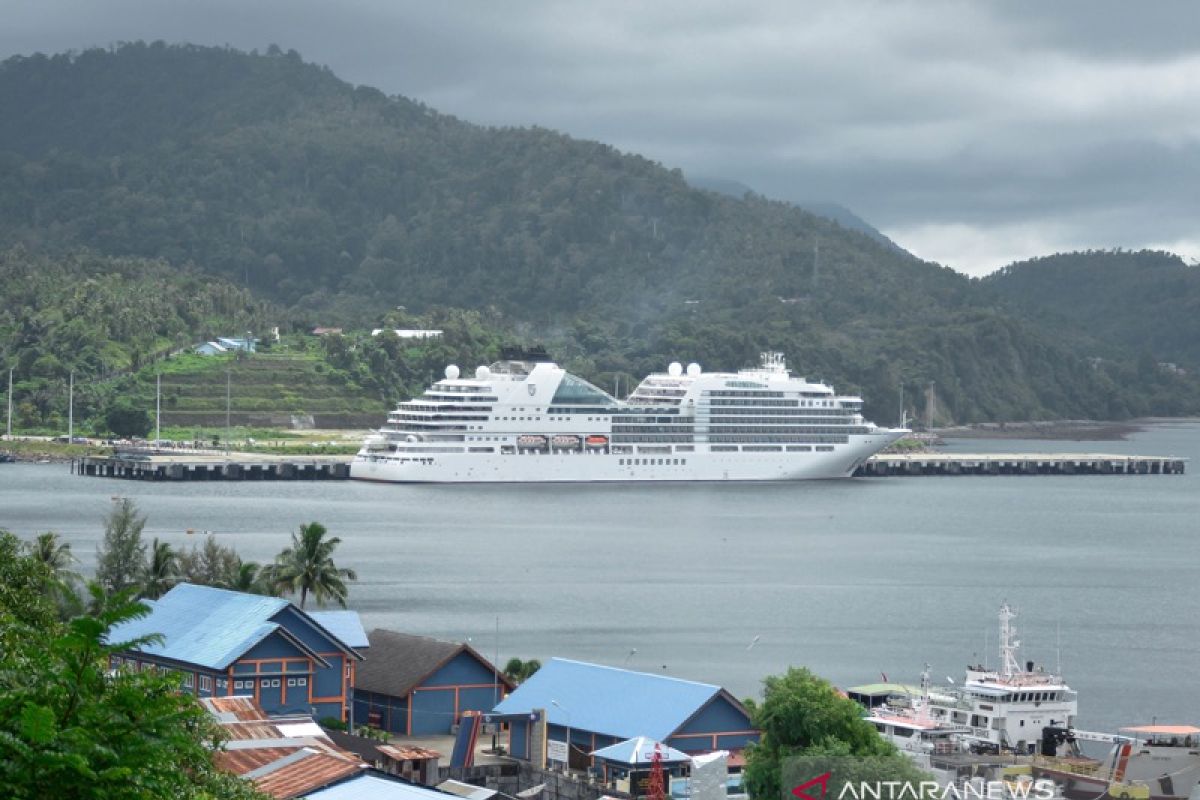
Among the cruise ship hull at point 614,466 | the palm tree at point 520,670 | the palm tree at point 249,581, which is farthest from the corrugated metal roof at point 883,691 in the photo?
the cruise ship hull at point 614,466

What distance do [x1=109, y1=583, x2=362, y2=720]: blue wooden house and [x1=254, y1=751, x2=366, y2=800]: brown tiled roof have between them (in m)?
6.00

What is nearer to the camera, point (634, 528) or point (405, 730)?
point (405, 730)

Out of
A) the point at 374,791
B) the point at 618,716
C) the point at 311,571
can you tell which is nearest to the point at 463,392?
the point at 311,571

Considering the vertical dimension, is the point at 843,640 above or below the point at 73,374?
below

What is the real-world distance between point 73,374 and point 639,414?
41.9 meters

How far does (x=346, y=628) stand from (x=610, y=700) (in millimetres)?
5216

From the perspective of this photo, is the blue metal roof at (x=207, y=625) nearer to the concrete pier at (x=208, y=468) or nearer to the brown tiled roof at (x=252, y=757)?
the brown tiled roof at (x=252, y=757)

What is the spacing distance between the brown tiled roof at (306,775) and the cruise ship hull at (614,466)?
276 ft

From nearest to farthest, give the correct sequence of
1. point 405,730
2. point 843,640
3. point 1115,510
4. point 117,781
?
1. point 117,781
2. point 405,730
3. point 843,640
4. point 1115,510

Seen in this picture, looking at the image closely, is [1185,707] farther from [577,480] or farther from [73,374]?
[73,374]

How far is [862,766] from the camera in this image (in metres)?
20.9

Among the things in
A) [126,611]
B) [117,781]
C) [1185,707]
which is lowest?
[1185,707]

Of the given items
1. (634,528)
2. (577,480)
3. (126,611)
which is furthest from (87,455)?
(126,611)

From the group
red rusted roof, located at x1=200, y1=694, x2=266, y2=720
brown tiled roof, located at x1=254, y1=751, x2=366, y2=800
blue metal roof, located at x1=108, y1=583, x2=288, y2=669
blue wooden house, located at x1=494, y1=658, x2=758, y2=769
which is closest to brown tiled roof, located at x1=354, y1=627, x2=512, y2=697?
blue wooden house, located at x1=494, y1=658, x2=758, y2=769
